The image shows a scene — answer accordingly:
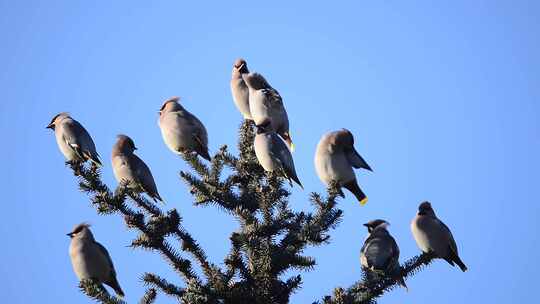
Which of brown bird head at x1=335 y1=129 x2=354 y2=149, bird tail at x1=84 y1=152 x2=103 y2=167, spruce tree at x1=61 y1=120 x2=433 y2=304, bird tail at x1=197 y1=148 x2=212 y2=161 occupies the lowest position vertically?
spruce tree at x1=61 y1=120 x2=433 y2=304

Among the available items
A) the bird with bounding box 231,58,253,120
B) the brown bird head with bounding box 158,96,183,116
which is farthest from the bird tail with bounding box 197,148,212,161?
the bird with bounding box 231,58,253,120

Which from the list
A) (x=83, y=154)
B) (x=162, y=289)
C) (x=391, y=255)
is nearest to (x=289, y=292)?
(x=162, y=289)

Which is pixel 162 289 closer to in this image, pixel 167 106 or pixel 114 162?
pixel 114 162

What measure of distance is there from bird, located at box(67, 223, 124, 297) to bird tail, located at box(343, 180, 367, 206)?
2180mm

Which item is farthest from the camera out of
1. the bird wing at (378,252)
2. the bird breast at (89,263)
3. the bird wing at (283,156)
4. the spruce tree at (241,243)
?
the bird wing at (378,252)

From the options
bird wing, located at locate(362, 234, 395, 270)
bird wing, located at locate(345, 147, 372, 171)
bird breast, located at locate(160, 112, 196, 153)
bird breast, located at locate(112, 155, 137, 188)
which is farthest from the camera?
bird breast, located at locate(160, 112, 196, 153)

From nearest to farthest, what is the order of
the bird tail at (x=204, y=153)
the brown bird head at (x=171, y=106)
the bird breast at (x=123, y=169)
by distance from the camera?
the bird breast at (x=123, y=169) → the bird tail at (x=204, y=153) → the brown bird head at (x=171, y=106)

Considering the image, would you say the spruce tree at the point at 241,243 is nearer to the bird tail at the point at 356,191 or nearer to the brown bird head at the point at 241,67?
the bird tail at the point at 356,191

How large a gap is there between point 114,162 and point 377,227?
7.78ft

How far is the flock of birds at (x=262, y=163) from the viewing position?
19.1ft

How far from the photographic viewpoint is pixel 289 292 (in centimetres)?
453

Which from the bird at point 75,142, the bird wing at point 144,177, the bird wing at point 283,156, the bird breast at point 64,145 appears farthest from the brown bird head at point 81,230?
the bird wing at point 283,156

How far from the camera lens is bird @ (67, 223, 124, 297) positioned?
577cm

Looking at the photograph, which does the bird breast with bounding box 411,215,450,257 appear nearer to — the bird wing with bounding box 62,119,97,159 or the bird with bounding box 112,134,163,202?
the bird with bounding box 112,134,163,202
